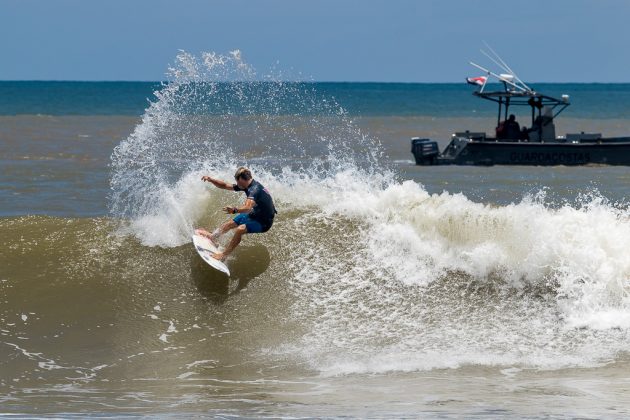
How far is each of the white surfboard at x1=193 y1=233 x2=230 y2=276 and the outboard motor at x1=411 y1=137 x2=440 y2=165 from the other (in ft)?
67.1

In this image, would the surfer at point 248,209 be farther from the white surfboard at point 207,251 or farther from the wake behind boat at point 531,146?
the wake behind boat at point 531,146

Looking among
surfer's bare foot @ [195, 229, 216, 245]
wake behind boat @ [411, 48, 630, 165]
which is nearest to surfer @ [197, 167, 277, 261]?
surfer's bare foot @ [195, 229, 216, 245]

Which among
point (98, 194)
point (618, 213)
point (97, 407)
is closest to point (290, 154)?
point (98, 194)

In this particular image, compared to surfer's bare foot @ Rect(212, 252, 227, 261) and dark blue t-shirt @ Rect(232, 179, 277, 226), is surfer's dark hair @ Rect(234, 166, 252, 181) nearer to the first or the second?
dark blue t-shirt @ Rect(232, 179, 277, 226)

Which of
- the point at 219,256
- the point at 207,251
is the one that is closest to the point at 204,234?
the point at 207,251

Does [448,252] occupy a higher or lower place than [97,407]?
higher

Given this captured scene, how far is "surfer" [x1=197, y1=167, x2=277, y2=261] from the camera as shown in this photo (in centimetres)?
1194

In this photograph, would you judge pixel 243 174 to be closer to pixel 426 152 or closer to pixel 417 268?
pixel 417 268

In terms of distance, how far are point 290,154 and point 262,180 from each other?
899 inches

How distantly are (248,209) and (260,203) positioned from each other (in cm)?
20

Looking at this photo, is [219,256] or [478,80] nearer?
[219,256]

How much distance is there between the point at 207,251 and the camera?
485 inches

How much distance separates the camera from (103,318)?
38.4 feet

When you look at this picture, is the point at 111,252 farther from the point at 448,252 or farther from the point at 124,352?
the point at 448,252
